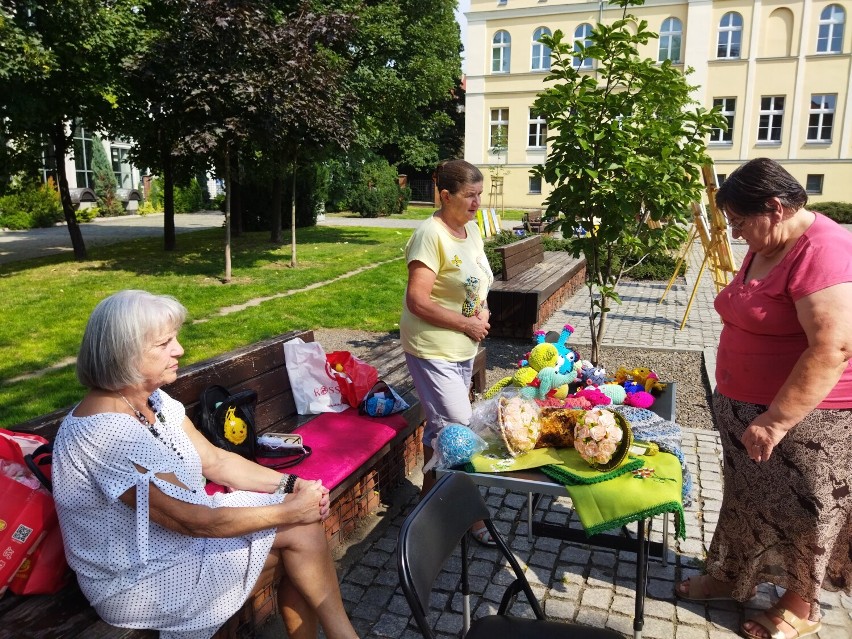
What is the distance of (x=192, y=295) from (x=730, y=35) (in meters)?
32.8

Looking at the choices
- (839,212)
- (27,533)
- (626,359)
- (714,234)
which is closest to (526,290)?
(626,359)

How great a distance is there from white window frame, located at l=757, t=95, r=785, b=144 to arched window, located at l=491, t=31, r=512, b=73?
13398mm

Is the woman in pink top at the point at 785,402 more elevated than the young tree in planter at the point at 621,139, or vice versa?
the young tree in planter at the point at 621,139

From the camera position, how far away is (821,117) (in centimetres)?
3195

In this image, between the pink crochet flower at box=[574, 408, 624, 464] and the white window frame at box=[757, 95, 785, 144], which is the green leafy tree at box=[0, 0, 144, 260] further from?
the white window frame at box=[757, 95, 785, 144]

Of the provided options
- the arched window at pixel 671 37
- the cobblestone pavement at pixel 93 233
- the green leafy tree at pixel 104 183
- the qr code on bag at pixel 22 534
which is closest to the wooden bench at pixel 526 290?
the qr code on bag at pixel 22 534

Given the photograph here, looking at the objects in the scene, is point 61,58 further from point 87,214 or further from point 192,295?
point 87,214

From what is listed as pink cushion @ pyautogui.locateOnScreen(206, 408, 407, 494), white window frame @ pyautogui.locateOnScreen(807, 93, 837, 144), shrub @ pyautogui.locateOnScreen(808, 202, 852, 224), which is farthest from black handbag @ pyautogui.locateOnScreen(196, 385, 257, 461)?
white window frame @ pyautogui.locateOnScreen(807, 93, 837, 144)

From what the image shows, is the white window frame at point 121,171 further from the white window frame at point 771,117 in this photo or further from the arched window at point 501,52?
the white window frame at point 771,117

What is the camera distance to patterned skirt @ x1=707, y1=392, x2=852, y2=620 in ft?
8.39

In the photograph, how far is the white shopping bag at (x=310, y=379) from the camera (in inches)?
157

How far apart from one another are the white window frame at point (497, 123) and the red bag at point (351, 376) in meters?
34.3

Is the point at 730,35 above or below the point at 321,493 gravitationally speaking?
above

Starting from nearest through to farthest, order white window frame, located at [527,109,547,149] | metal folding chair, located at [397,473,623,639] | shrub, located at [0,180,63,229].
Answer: metal folding chair, located at [397,473,623,639] → shrub, located at [0,180,63,229] → white window frame, located at [527,109,547,149]
